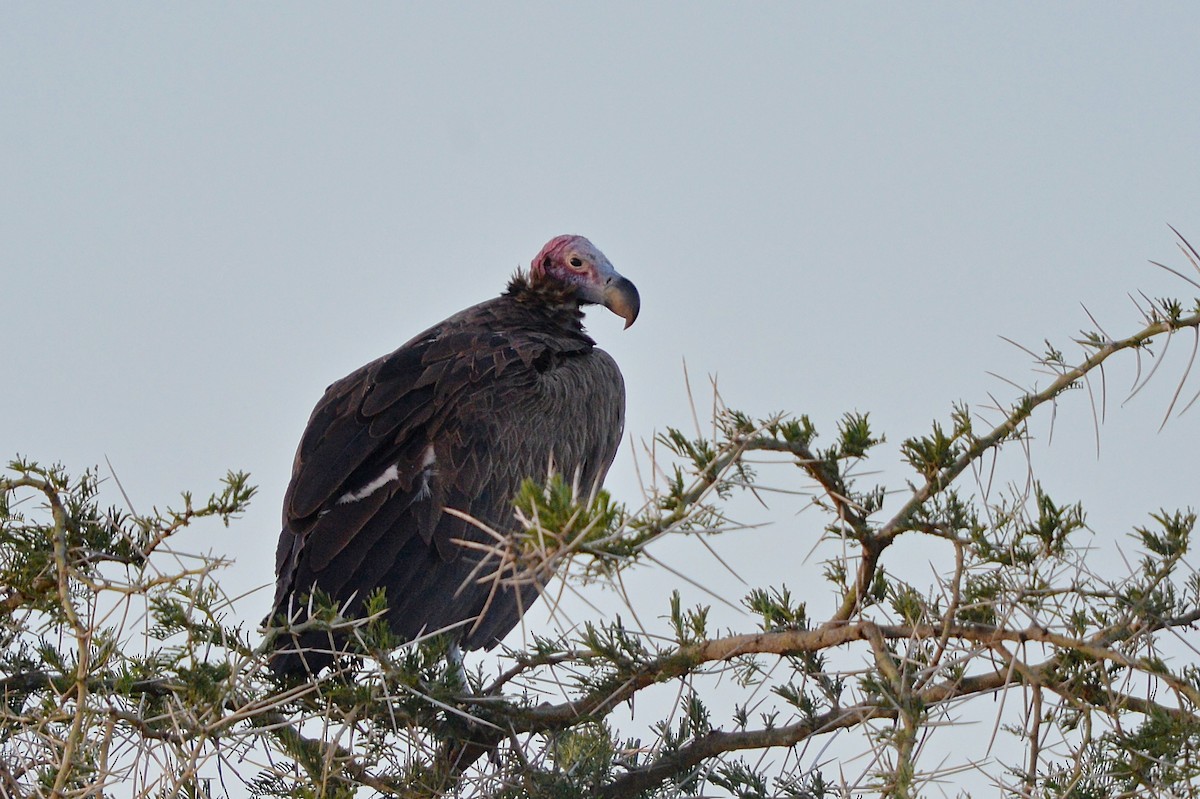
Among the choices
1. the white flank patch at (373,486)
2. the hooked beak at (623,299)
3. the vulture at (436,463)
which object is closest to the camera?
the vulture at (436,463)

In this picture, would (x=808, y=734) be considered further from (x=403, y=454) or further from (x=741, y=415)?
(x=403, y=454)

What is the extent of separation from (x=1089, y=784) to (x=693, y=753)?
0.97 m

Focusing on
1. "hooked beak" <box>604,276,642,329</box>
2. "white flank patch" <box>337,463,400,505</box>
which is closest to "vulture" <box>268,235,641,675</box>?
"white flank patch" <box>337,463,400,505</box>

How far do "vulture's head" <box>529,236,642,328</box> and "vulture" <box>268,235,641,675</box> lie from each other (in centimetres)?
63

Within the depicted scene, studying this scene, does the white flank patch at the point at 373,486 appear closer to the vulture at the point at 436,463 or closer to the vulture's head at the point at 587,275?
the vulture at the point at 436,463

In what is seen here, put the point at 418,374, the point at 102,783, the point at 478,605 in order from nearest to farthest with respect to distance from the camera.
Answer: the point at 102,783 → the point at 478,605 → the point at 418,374

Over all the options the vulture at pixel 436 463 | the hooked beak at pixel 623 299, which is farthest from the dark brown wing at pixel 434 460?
the hooked beak at pixel 623 299

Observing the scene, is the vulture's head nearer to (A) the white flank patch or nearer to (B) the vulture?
(B) the vulture

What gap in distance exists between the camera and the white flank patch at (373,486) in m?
5.01

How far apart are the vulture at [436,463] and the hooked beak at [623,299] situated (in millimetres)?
582

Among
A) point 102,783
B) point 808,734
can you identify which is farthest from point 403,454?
point 102,783

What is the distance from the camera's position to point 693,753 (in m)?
3.46

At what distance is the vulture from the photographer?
4.84 m

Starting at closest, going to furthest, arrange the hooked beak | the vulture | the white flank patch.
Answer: the vulture < the white flank patch < the hooked beak
